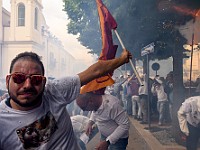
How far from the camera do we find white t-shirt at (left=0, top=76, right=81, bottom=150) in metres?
1.66

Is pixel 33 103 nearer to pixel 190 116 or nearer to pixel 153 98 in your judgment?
pixel 190 116

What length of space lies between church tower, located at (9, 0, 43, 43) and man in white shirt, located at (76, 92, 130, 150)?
3272cm

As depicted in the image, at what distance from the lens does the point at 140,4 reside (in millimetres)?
8172

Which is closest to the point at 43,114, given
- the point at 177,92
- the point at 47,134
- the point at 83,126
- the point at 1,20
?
the point at 47,134

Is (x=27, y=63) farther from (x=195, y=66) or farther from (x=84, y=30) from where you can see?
(x=195, y=66)

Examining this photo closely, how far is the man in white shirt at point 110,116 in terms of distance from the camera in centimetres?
343

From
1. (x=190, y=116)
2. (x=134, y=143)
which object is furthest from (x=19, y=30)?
(x=190, y=116)

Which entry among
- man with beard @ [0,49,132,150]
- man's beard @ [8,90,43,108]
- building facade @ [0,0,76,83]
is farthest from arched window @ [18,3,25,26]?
man's beard @ [8,90,43,108]

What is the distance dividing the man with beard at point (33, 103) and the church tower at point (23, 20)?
112 ft

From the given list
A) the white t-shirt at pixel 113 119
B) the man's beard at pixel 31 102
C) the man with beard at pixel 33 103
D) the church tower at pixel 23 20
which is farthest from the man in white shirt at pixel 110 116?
the church tower at pixel 23 20

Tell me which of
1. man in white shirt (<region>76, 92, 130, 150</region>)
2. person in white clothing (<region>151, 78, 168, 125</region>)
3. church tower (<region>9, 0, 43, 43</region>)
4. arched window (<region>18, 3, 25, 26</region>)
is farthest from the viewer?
arched window (<region>18, 3, 25, 26</region>)

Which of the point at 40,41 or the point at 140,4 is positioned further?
the point at 40,41

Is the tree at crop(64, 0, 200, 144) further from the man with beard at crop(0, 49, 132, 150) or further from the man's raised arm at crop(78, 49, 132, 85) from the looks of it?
the man with beard at crop(0, 49, 132, 150)

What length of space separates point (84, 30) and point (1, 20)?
72.7 ft
